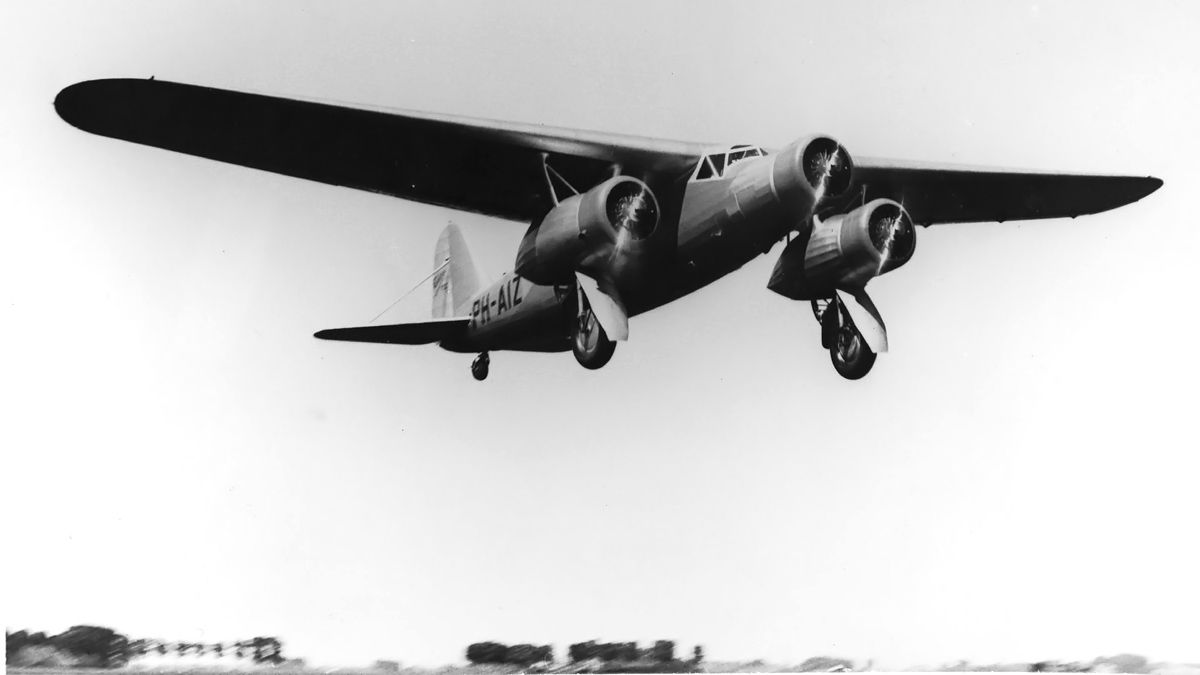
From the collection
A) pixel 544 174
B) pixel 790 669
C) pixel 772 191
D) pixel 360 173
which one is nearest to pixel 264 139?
pixel 360 173

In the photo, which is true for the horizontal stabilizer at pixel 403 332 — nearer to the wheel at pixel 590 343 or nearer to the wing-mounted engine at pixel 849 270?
the wheel at pixel 590 343

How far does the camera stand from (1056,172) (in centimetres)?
1278

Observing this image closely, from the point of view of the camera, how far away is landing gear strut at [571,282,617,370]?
11.5m

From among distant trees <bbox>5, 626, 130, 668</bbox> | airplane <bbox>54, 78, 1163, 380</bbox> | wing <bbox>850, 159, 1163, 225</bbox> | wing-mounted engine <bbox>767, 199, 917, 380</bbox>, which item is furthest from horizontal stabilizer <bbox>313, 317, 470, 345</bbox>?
wing <bbox>850, 159, 1163, 225</bbox>

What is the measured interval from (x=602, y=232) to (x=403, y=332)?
430cm

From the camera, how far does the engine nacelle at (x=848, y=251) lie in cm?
1113

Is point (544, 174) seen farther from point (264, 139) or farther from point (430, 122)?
point (264, 139)

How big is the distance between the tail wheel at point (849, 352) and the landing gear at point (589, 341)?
7.89 ft

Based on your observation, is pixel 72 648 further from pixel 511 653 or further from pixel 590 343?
pixel 590 343

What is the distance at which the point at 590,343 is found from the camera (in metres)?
11.7

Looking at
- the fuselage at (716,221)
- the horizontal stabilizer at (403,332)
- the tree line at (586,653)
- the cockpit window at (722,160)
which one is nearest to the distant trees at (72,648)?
the tree line at (586,653)

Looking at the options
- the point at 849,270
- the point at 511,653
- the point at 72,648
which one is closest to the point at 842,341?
the point at 849,270

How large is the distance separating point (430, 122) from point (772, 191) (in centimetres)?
353

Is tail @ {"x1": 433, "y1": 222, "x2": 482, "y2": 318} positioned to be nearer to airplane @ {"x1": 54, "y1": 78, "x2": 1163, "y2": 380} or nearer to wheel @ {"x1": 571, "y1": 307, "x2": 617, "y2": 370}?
airplane @ {"x1": 54, "y1": 78, "x2": 1163, "y2": 380}
